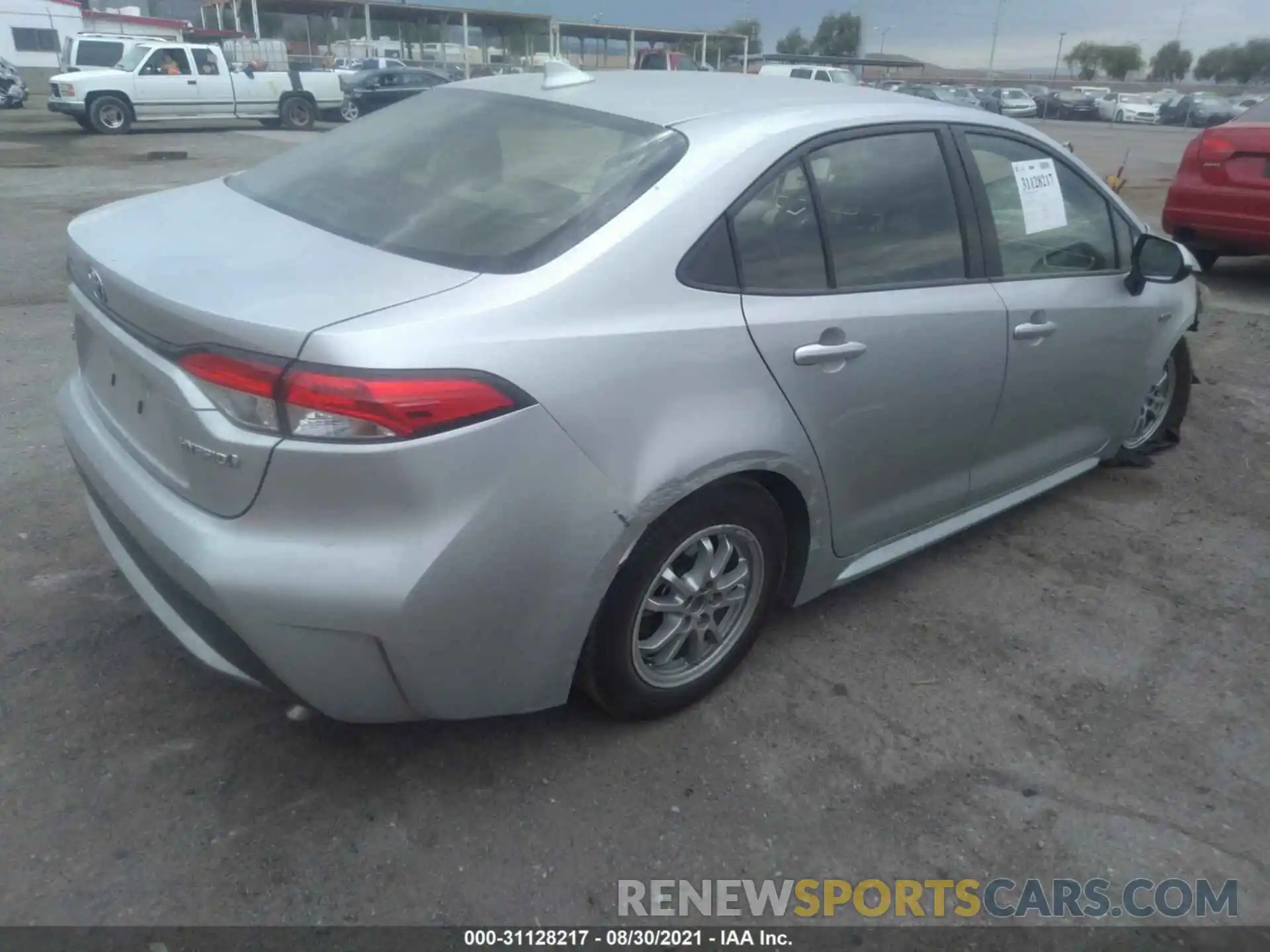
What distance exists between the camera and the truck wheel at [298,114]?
78.1 feet

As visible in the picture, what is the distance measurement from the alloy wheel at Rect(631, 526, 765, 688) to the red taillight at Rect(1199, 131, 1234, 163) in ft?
21.9

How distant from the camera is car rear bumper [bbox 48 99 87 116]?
2089 centimetres

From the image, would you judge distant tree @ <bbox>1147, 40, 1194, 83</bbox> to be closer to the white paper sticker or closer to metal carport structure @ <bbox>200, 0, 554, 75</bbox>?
metal carport structure @ <bbox>200, 0, 554, 75</bbox>

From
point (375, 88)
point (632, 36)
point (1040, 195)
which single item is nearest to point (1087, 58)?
point (632, 36)

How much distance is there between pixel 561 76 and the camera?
3.16 metres

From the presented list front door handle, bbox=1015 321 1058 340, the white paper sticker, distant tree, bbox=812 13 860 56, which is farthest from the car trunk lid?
distant tree, bbox=812 13 860 56

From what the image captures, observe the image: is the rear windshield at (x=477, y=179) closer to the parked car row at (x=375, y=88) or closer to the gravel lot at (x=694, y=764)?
the gravel lot at (x=694, y=764)

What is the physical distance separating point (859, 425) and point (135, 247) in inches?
77.0

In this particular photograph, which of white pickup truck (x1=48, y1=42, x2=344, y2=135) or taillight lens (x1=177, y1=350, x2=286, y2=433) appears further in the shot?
white pickup truck (x1=48, y1=42, x2=344, y2=135)

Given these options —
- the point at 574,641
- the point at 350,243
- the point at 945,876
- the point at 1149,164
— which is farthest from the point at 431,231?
the point at 1149,164

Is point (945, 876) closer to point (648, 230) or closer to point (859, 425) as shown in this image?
point (859, 425)

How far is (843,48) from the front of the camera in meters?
82.1

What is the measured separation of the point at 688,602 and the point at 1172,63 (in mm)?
106471

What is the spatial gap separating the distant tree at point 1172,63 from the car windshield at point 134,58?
297ft
